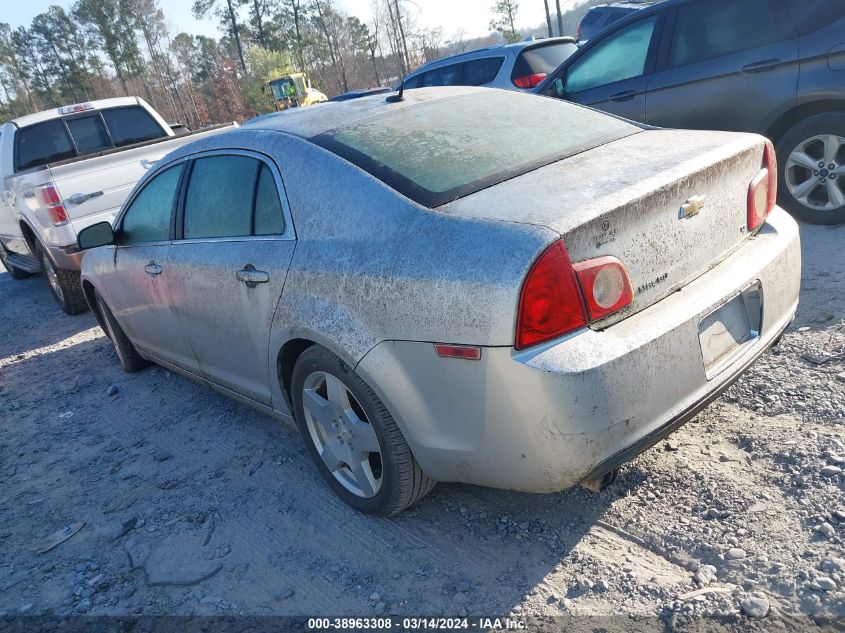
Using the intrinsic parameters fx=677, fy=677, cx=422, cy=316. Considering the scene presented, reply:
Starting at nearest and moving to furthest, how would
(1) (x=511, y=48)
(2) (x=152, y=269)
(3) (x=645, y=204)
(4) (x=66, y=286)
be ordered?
1. (3) (x=645, y=204)
2. (2) (x=152, y=269)
3. (4) (x=66, y=286)
4. (1) (x=511, y=48)

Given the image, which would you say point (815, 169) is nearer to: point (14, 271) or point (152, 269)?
point (152, 269)

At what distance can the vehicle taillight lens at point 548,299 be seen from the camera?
2041mm

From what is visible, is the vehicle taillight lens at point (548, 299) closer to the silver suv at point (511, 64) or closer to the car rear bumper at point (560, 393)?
the car rear bumper at point (560, 393)

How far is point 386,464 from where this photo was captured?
8.54 feet

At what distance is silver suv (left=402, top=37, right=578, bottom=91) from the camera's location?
30.5ft

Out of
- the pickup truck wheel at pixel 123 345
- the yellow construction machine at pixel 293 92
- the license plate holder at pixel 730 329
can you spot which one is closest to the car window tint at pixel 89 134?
the pickup truck wheel at pixel 123 345

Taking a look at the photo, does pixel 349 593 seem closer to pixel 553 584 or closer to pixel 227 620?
pixel 227 620

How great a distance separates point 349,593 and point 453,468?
24.3 inches

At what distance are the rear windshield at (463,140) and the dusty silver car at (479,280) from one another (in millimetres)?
13

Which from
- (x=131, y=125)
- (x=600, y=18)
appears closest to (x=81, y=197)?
(x=131, y=125)

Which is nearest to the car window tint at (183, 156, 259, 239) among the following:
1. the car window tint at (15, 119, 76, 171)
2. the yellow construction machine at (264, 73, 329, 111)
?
the car window tint at (15, 119, 76, 171)

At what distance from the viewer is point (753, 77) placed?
16.9 feet

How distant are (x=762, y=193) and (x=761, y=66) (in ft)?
9.32

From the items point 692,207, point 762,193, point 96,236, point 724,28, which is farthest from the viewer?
point 724,28
